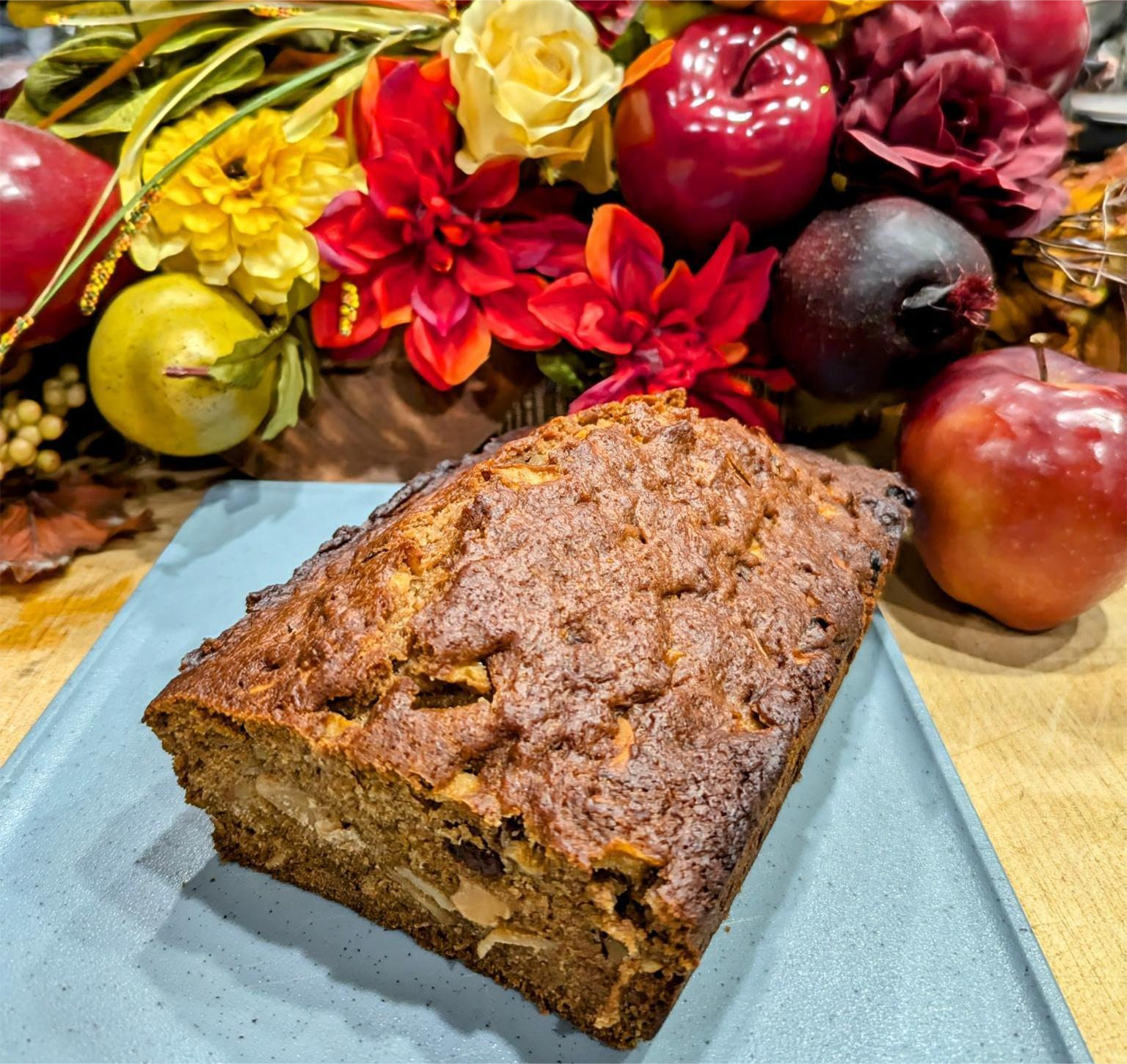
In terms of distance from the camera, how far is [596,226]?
5.60ft

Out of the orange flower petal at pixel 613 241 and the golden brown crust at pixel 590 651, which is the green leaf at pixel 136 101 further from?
the golden brown crust at pixel 590 651

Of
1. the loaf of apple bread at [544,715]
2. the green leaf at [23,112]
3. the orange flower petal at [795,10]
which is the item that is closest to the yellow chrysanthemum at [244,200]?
the green leaf at [23,112]

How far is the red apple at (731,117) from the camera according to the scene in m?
1.61

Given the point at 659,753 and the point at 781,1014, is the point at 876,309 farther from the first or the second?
the point at 781,1014

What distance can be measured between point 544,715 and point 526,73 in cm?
120

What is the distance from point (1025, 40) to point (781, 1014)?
5.82 ft

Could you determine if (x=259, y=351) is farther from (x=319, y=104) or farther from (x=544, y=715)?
(x=544, y=715)

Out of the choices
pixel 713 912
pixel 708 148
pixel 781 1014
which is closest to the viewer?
pixel 713 912

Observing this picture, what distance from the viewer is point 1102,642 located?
169 cm

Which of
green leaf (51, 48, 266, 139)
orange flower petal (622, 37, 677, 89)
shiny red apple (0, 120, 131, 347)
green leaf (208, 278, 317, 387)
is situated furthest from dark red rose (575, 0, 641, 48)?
shiny red apple (0, 120, 131, 347)

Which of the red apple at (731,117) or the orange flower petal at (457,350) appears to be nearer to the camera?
the red apple at (731,117)

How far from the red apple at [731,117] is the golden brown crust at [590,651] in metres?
0.57

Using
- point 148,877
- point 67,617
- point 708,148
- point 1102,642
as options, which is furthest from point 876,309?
point 67,617

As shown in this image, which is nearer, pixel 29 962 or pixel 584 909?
pixel 584 909
